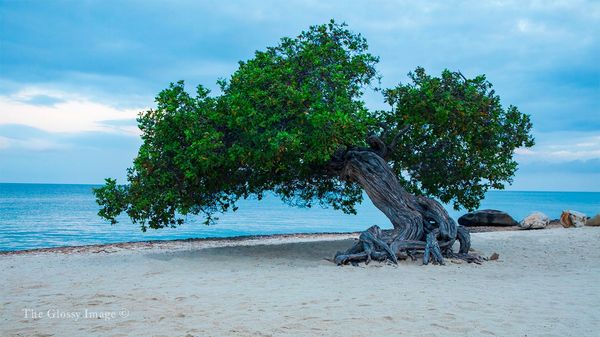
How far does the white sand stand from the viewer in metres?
7.35

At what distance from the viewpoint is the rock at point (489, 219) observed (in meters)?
27.1

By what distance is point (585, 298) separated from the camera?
931cm

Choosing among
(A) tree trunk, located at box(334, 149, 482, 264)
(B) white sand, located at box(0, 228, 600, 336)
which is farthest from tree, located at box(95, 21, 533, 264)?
(B) white sand, located at box(0, 228, 600, 336)

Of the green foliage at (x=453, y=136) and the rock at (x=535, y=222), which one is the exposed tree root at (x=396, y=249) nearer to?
the green foliage at (x=453, y=136)

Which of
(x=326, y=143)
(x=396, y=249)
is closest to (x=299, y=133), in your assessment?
(x=326, y=143)

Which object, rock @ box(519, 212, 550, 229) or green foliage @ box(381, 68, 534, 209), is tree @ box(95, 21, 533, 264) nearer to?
green foliage @ box(381, 68, 534, 209)

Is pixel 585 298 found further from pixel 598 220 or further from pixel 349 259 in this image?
pixel 598 220

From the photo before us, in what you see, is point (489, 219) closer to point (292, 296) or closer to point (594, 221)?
point (594, 221)

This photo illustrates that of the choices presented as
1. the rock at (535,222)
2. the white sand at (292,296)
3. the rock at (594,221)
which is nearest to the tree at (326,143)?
the white sand at (292,296)

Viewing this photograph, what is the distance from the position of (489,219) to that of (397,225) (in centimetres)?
1415

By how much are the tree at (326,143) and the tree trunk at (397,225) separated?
0.03 metres

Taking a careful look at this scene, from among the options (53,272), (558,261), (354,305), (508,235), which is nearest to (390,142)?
(558,261)

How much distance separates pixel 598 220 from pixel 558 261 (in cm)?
1065

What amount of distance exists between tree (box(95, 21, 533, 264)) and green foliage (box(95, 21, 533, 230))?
0.04 m
